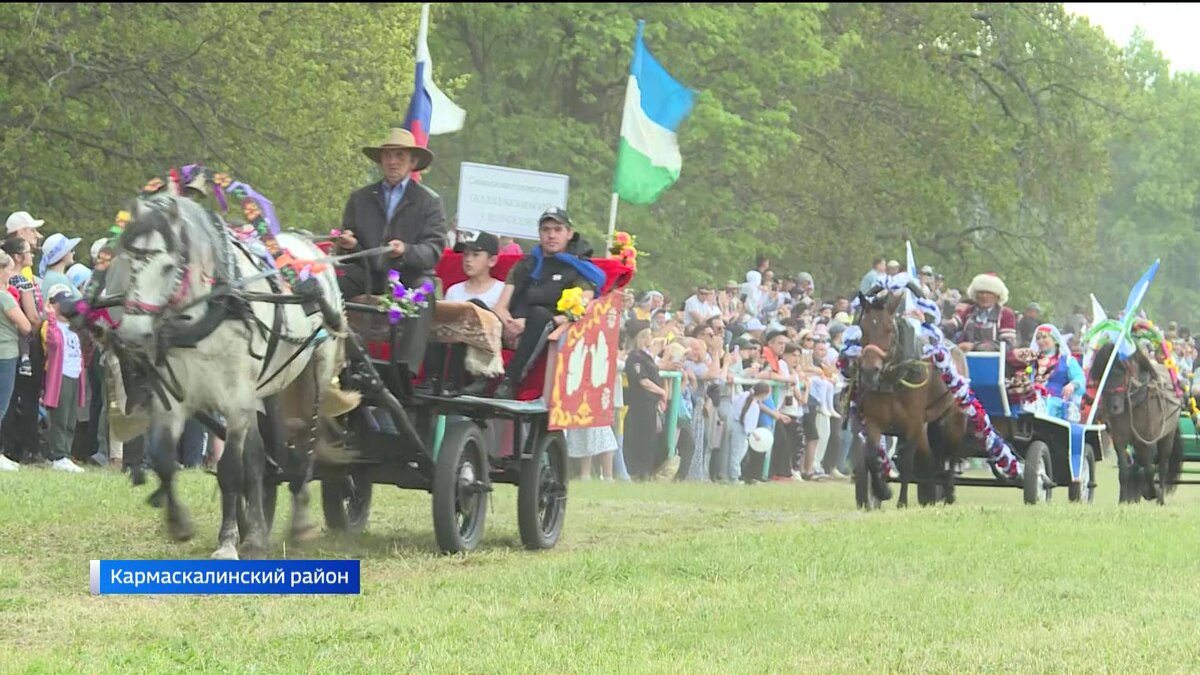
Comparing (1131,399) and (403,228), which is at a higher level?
(403,228)

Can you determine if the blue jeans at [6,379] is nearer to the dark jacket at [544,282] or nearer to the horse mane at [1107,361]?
the dark jacket at [544,282]

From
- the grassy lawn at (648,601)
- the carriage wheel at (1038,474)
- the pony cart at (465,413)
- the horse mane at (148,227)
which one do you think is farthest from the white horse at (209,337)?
the carriage wheel at (1038,474)

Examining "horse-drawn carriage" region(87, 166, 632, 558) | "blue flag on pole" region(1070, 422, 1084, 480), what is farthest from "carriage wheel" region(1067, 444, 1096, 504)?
"horse-drawn carriage" region(87, 166, 632, 558)

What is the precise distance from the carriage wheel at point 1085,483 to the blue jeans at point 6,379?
939 centimetres

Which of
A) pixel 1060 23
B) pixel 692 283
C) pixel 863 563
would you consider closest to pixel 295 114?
pixel 692 283

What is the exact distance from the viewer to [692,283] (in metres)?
35.1

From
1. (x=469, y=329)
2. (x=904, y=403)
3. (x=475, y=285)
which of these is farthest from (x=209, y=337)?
(x=904, y=403)

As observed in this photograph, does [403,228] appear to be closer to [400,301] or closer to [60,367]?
[400,301]

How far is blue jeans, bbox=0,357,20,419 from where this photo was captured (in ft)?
50.9

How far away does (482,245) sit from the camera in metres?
12.7

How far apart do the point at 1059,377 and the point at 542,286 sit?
310 inches

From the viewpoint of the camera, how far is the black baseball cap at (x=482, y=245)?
1263 cm

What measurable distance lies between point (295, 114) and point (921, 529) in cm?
1368

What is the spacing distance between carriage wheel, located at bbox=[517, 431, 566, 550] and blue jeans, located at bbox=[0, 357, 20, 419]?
518cm
